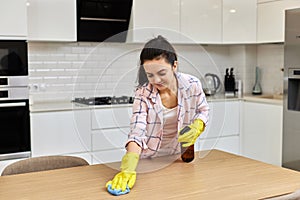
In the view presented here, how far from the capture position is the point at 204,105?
180 cm

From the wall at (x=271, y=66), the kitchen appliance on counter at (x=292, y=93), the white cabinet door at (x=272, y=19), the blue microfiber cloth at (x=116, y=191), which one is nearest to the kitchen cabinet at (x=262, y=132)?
the kitchen appliance on counter at (x=292, y=93)

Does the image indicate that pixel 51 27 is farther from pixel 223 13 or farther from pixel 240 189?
pixel 240 189

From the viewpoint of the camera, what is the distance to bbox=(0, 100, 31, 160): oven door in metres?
3.09

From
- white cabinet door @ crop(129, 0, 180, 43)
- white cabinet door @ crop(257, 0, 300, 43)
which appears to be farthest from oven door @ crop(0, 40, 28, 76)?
white cabinet door @ crop(257, 0, 300, 43)

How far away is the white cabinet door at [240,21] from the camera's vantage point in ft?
13.6

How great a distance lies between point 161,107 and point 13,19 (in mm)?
1836

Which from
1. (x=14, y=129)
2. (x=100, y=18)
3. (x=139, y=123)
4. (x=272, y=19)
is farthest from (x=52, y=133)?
(x=272, y=19)

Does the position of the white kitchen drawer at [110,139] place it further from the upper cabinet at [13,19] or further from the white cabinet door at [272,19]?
the white cabinet door at [272,19]

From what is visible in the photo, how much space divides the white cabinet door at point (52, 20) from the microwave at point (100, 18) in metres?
0.13

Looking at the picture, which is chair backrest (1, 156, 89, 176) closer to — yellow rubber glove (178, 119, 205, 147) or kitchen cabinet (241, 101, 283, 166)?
yellow rubber glove (178, 119, 205, 147)

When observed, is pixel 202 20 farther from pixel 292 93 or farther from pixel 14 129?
pixel 14 129

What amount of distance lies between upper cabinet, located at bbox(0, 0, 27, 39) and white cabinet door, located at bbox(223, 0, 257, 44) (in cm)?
198

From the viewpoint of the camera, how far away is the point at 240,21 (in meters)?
4.16

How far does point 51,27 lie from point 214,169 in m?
2.12
